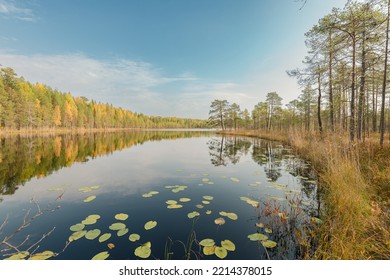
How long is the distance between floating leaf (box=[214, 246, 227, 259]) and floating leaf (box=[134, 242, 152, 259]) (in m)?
1.25

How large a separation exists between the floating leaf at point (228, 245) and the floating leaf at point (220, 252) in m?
0.10

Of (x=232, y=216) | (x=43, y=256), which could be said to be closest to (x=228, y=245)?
(x=232, y=216)

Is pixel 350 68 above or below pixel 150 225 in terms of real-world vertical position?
above

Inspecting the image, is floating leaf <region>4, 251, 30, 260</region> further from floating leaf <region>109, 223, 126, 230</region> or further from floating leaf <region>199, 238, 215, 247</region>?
floating leaf <region>199, 238, 215, 247</region>

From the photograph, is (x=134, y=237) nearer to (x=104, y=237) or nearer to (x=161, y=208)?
(x=104, y=237)

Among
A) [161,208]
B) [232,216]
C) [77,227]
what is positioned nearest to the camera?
[77,227]

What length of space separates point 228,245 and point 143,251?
1638 mm

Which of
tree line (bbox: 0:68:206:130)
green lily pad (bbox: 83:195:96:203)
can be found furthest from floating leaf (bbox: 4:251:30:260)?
tree line (bbox: 0:68:206:130)

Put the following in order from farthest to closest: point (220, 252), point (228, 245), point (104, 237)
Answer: point (104, 237) → point (228, 245) → point (220, 252)

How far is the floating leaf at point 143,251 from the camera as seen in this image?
10.2ft

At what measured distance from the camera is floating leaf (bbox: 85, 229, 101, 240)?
362 centimetres

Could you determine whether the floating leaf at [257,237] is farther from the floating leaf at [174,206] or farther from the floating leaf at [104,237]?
the floating leaf at [104,237]

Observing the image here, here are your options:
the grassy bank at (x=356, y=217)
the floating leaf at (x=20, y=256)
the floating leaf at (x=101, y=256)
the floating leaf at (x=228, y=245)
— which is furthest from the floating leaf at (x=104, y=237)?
the grassy bank at (x=356, y=217)

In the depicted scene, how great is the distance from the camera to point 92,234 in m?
3.72
